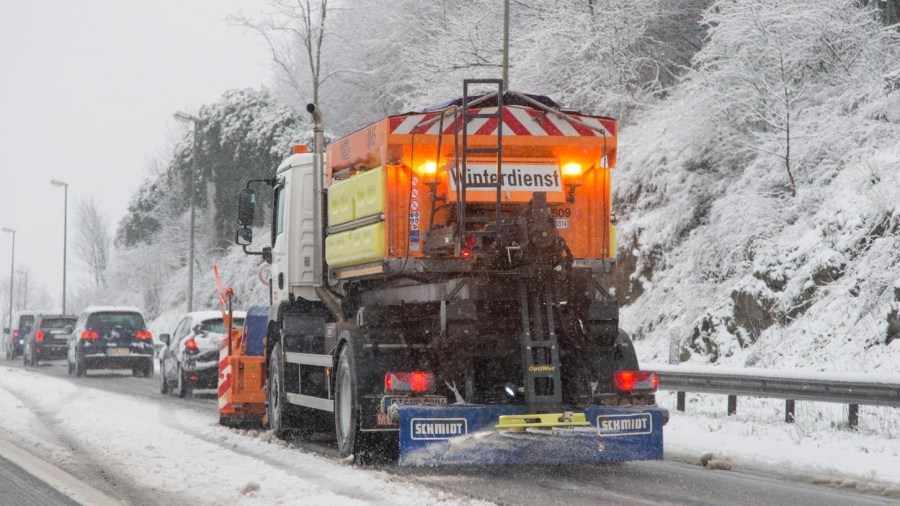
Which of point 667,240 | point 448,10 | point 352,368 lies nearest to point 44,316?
point 448,10

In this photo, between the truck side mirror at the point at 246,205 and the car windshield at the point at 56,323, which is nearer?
the truck side mirror at the point at 246,205

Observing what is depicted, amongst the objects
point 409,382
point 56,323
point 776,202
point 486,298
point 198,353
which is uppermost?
point 776,202

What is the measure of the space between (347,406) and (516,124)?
2.83 m

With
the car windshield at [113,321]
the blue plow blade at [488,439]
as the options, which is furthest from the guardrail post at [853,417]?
the car windshield at [113,321]

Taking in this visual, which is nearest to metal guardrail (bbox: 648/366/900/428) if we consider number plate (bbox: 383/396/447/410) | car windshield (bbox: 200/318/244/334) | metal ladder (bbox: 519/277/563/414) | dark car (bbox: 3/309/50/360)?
metal ladder (bbox: 519/277/563/414)

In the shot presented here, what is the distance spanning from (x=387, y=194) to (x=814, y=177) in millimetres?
11820

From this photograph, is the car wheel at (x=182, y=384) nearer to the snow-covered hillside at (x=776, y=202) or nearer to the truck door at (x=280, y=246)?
the truck door at (x=280, y=246)

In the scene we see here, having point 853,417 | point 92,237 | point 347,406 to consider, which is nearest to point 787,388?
point 853,417

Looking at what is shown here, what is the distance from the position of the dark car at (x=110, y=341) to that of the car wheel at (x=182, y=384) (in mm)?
7706

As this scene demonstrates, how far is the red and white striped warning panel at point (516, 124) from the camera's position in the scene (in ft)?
30.8

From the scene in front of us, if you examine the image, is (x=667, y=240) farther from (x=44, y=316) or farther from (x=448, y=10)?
(x=44, y=316)

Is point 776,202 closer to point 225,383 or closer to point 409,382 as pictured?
point 225,383

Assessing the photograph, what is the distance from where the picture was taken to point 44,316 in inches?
1385

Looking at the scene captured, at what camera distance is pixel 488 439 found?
8.79 metres
